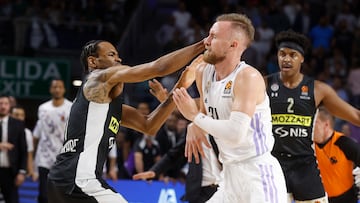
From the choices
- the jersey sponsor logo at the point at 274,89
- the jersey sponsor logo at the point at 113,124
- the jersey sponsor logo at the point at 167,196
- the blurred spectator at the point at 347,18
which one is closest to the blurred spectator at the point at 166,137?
the jersey sponsor logo at the point at 167,196

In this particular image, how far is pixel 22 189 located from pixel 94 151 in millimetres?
6543

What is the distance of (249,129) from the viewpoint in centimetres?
561

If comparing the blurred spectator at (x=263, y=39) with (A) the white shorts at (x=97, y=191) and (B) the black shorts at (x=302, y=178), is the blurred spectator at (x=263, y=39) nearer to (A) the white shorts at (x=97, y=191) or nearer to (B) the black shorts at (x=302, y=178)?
(B) the black shorts at (x=302, y=178)

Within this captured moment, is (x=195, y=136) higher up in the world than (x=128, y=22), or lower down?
lower down

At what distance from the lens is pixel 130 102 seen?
14.9 metres

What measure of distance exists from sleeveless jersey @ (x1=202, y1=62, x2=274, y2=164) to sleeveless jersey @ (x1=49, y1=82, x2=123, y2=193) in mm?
937

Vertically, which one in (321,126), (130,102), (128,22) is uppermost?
(128,22)

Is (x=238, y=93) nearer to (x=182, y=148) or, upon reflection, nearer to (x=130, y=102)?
(x=182, y=148)

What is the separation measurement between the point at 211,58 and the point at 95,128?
3.77 feet

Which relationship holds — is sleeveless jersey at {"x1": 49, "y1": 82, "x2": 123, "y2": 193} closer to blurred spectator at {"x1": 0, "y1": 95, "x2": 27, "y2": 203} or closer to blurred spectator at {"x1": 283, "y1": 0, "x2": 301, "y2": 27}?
blurred spectator at {"x1": 0, "y1": 95, "x2": 27, "y2": 203}

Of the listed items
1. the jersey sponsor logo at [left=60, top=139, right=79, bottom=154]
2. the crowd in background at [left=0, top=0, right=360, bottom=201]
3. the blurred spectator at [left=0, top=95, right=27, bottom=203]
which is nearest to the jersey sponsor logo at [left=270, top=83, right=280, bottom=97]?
the jersey sponsor logo at [left=60, top=139, right=79, bottom=154]

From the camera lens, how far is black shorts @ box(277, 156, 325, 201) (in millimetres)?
7281

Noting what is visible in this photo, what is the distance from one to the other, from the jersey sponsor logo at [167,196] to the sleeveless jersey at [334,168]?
2.76 metres

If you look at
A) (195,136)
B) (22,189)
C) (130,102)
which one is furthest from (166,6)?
(195,136)
